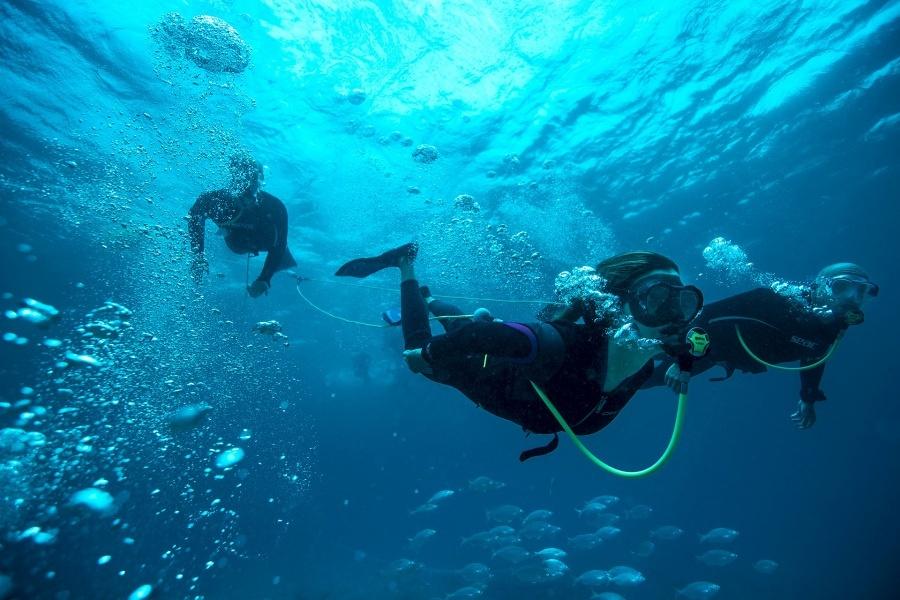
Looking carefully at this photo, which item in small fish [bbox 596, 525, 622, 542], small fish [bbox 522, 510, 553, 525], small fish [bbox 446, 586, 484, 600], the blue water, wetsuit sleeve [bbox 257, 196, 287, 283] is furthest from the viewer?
small fish [bbox 522, 510, 553, 525]

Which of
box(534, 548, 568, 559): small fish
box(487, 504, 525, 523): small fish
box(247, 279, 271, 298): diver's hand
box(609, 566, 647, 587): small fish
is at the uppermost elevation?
box(247, 279, 271, 298): diver's hand

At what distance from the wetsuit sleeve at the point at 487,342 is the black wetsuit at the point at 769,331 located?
3753 mm

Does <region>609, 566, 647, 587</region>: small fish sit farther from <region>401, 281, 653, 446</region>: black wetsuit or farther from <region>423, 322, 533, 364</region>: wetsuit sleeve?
<region>423, 322, 533, 364</region>: wetsuit sleeve

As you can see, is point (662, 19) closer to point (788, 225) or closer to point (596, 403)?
point (596, 403)

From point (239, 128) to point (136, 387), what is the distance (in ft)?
76.4

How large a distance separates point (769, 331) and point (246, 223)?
8.70 m

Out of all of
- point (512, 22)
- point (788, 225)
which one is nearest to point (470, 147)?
point (512, 22)

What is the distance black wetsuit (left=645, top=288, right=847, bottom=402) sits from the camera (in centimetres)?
606

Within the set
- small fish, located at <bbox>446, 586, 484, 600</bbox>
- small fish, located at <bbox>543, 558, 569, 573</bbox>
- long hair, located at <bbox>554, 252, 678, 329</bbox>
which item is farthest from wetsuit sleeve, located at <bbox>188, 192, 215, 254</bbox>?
small fish, located at <bbox>543, 558, 569, 573</bbox>

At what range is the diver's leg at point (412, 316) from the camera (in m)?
4.32

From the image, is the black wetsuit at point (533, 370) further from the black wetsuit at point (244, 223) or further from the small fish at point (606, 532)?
the small fish at point (606, 532)

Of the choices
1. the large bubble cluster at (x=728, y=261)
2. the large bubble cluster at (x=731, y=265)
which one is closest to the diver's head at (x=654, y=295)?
the large bubble cluster at (x=731, y=265)

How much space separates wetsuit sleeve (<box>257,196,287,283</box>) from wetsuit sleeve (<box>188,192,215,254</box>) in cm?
99

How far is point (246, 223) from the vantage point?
294 inches
